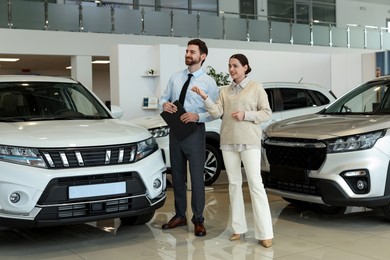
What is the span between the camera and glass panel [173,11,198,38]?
47.3 feet

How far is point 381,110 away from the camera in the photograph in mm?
5098

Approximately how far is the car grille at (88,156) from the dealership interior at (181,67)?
72 centimetres

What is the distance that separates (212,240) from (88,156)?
1.29 m

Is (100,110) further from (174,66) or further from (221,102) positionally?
(174,66)

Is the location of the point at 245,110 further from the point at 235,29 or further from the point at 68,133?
the point at 235,29

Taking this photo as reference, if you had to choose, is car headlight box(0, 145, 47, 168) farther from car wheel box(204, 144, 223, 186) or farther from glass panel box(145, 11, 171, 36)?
glass panel box(145, 11, 171, 36)

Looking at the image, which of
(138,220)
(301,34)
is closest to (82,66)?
(301,34)

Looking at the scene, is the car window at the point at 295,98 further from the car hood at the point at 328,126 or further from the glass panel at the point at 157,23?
the glass panel at the point at 157,23

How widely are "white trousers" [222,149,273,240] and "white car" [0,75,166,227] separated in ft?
2.04

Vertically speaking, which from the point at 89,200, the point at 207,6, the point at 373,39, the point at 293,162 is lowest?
the point at 89,200

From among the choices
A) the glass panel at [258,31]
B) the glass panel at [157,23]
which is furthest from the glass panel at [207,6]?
the glass panel at [157,23]

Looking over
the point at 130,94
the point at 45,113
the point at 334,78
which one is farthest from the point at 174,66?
the point at 45,113

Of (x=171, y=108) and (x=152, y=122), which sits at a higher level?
(x=171, y=108)

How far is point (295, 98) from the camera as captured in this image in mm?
7359
